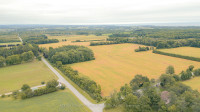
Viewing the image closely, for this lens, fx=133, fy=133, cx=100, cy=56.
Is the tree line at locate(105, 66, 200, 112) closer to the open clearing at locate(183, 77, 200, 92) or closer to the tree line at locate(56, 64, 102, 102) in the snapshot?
the tree line at locate(56, 64, 102, 102)

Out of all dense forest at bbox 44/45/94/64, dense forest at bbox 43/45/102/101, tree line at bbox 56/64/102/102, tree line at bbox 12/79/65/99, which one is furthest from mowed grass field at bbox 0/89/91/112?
dense forest at bbox 44/45/94/64

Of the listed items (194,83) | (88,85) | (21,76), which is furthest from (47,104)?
(194,83)

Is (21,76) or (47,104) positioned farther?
(21,76)

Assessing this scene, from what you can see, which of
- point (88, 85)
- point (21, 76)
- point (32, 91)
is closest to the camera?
point (32, 91)

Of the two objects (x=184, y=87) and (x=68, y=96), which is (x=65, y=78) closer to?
(x=68, y=96)

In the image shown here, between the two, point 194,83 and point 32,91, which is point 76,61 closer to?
point 32,91
